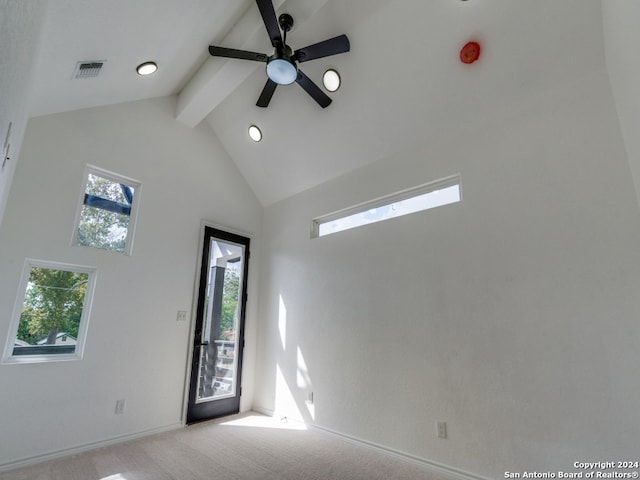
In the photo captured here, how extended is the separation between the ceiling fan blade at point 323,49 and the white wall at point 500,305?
1.29m

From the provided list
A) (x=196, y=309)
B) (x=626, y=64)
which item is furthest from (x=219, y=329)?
(x=626, y=64)

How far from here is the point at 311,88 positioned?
105 inches

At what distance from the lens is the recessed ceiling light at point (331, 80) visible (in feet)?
9.86

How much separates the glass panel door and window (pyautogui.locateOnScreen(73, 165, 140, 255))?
0.90 metres

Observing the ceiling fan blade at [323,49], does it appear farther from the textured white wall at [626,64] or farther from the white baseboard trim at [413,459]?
the white baseboard trim at [413,459]

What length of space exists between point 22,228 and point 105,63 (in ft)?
5.14

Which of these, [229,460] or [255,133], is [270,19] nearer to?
[255,133]

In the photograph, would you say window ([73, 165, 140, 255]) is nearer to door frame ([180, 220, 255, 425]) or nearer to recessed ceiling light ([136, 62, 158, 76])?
door frame ([180, 220, 255, 425])

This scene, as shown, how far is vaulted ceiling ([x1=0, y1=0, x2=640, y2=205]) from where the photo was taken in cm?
206

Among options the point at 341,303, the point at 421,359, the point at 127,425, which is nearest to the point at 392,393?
the point at 421,359

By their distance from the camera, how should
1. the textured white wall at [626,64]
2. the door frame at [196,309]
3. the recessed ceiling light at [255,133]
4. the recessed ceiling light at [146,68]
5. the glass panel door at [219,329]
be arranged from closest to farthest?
the textured white wall at [626,64]
the recessed ceiling light at [146,68]
the door frame at [196,309]
the glass panel door at [219,329]
the recessed ceiling light at [255,133]

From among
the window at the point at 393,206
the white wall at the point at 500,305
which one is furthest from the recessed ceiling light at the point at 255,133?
the white wall at the point at 500,305

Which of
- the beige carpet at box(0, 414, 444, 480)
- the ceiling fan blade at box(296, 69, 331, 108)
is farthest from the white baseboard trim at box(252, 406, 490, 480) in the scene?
the ceiling fan blade at box(296, 69, 331, 108)

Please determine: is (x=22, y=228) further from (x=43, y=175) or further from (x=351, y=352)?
(x=351, y=352)
